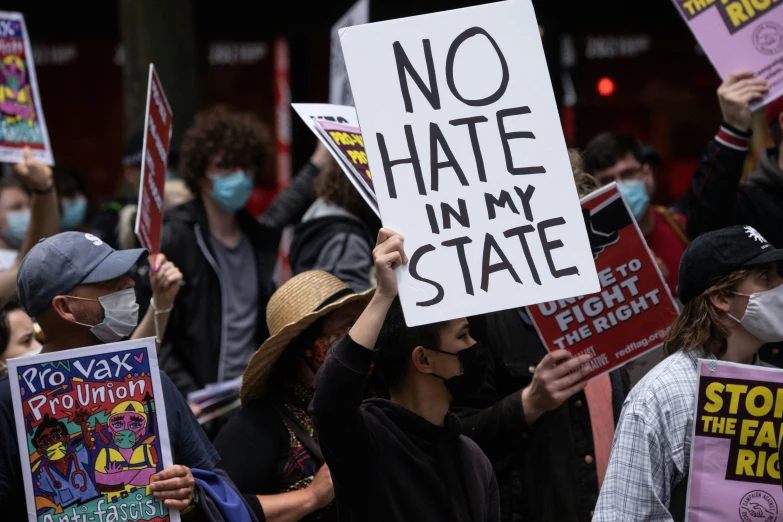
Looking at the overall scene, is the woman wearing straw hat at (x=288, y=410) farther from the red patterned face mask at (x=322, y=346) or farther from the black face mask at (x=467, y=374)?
the black face mask at (x=467, y=374)

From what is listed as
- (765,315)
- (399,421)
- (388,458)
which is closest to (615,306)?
(765,315)

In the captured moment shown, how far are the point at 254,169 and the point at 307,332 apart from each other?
225cm

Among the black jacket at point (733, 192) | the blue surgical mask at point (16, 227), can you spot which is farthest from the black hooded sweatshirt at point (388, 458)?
the blue surgical mask at point (16, 227)

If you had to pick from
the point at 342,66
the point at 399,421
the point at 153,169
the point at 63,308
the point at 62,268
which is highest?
the point at 342,66

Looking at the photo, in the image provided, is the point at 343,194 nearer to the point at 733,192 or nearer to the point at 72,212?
the point at 733,192

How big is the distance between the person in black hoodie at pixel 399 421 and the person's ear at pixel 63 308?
2.87ft

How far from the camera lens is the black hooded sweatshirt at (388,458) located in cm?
302

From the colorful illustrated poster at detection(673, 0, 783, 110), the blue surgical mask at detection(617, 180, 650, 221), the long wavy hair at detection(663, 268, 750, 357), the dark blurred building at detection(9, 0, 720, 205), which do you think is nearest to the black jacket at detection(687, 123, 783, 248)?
the colorful illustrated poster at detection(673, 0, 783, 110)

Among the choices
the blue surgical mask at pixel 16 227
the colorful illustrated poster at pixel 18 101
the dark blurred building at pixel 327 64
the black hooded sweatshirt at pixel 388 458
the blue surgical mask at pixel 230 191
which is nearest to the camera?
the black hooded sweatshirt at pixel 388 458

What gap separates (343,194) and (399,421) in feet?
7.79

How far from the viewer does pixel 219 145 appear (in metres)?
6.15

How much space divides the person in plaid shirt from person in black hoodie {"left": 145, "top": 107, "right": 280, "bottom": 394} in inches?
108

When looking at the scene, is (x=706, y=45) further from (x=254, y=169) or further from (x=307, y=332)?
(x=254, y=169)

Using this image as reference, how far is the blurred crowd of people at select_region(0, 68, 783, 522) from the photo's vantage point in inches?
130
